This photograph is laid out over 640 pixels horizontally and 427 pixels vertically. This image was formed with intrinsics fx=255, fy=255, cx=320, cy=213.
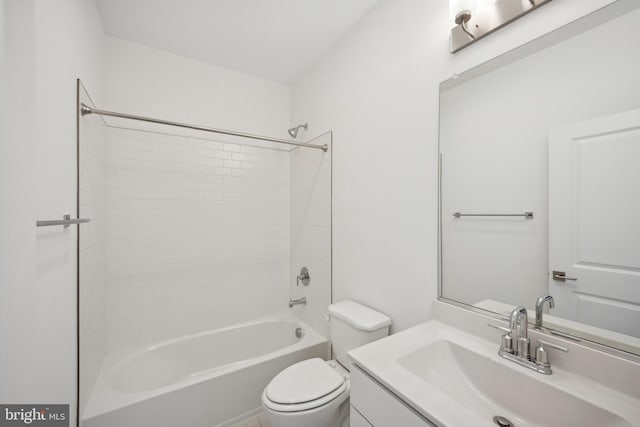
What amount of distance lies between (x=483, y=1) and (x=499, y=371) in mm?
1411

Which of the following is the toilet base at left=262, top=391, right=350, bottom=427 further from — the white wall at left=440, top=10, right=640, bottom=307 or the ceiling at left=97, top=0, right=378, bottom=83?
the ceiling at left=97, top=0, right=378, bottom=83

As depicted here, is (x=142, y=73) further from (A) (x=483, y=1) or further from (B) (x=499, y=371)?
(B) (x=499, y=371)

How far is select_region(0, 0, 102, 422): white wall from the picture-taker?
73 cm

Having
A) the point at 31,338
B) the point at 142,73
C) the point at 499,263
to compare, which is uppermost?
the point at 142,73

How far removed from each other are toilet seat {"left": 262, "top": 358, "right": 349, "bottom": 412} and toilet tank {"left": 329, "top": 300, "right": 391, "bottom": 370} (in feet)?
0.38

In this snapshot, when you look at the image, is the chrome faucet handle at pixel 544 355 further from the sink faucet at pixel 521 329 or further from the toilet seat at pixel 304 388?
the toilet seat at pixel 304 388

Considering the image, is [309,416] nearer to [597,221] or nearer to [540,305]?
A: [540,305]

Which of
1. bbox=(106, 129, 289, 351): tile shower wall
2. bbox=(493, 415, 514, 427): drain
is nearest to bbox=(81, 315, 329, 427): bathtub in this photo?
bbox=(106, 129, 289, 351): tile shower wall

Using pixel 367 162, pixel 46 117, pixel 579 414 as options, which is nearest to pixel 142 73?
pixel 46 117

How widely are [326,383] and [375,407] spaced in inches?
22.2

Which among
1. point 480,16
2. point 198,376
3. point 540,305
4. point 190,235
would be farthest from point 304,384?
point 480,16

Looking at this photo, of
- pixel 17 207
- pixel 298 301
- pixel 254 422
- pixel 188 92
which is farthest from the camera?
pixel 298 301

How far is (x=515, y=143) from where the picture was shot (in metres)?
0.99

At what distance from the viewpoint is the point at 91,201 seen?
1.47m
